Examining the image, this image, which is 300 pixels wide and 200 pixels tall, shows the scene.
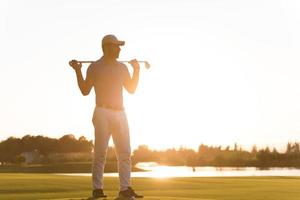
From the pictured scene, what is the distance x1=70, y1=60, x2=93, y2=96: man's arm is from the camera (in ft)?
42.7

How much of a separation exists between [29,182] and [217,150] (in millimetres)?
131393

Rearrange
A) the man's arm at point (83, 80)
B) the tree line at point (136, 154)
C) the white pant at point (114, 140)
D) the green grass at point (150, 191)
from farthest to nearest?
the tree line at point (136, 154)
the green grass at point (150, 191)
the man's arm at point (83, 80)
the white pant at point (114, 140)

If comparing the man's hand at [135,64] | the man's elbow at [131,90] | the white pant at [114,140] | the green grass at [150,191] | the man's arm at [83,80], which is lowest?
the green grass at [150,191]

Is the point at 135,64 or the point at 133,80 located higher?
the point at 135,64

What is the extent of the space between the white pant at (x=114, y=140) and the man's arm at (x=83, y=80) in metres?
0.48

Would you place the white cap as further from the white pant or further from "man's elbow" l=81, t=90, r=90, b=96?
the white pant

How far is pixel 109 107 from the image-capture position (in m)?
12.8

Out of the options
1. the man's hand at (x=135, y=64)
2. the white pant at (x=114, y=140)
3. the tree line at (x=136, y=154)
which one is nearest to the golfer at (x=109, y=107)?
the white pant at (x=114, y=140)

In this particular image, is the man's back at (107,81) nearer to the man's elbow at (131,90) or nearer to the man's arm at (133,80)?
the man's arm at (133,80)

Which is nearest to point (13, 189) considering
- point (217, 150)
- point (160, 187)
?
point (160, 187)

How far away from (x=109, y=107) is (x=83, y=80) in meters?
0.84

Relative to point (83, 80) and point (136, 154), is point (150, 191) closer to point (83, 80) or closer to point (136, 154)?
point (83, 80)

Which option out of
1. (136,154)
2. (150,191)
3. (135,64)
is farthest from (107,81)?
(136,154)

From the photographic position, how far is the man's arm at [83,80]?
13.0 meters
